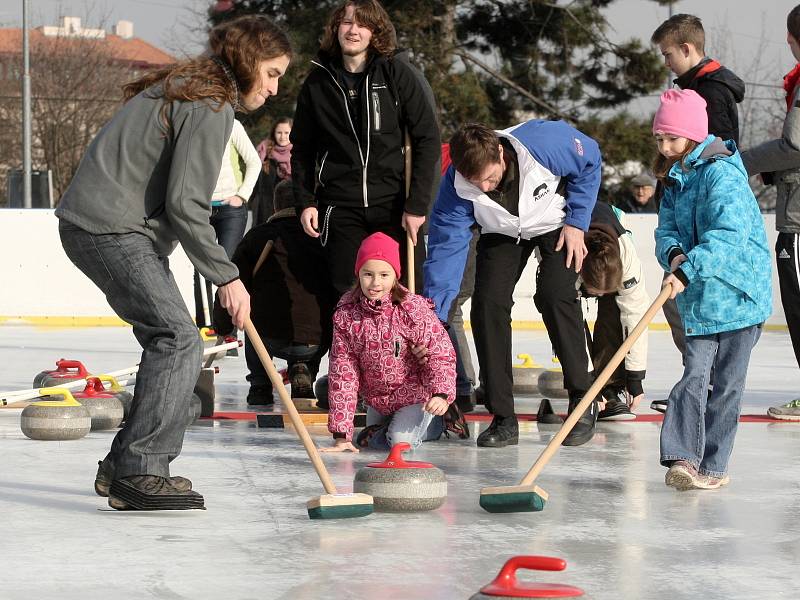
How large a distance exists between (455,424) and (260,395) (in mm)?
1440

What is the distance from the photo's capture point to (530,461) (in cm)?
504

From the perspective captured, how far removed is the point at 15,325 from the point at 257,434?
6974 millimetres

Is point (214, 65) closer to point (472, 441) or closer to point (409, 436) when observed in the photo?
point (409, 436)

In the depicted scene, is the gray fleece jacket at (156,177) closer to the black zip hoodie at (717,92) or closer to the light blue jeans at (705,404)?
the light blue jeans at (705,404)

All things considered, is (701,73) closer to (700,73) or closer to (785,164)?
(700,73)

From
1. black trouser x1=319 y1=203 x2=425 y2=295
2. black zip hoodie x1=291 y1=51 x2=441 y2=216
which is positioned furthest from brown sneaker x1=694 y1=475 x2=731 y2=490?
black trouser x1=319 y1=203 x2=425 y2=295

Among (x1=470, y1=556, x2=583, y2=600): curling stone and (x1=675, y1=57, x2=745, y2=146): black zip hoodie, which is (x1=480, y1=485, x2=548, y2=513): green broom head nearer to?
(x1=470, y1=556, x2=583, y2=600): curling stone

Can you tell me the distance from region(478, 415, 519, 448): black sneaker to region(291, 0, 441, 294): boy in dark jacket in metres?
0.81

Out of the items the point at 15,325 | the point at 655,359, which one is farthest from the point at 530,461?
the point at 15,325

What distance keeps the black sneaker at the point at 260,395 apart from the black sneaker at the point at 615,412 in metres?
1.57

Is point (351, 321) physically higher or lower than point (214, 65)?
lower

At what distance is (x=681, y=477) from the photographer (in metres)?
4.40

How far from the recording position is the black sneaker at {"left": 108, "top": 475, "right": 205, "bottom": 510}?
3.91m

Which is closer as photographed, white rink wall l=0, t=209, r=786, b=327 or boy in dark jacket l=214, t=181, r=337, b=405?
boy in dark jacket l=214, t=181, r=337, b=405
